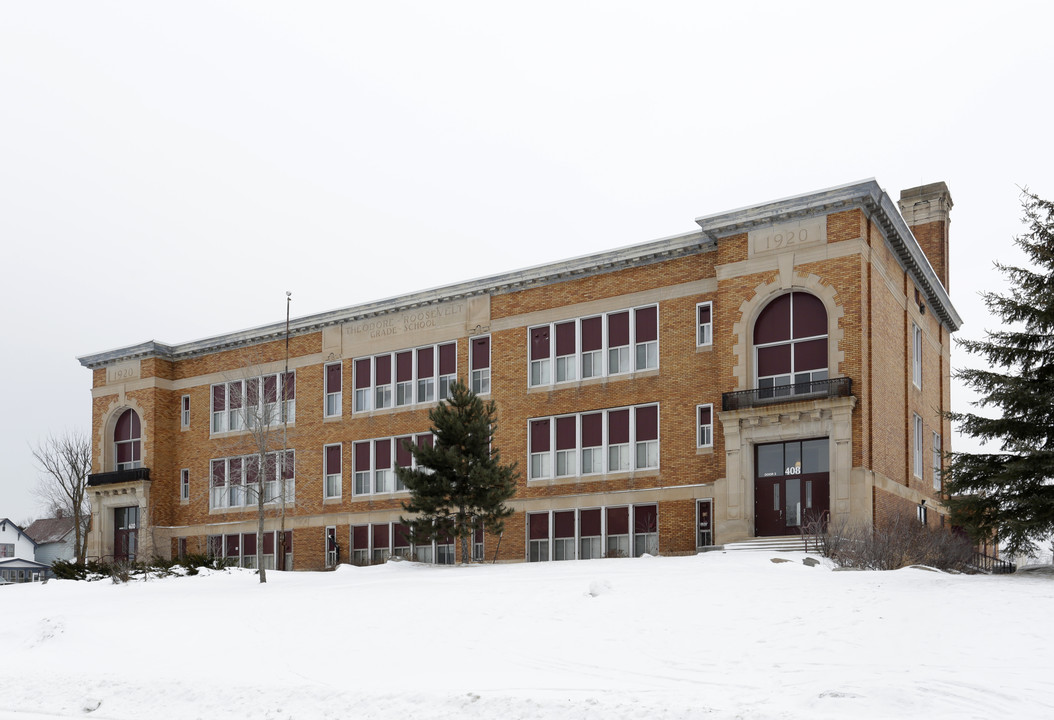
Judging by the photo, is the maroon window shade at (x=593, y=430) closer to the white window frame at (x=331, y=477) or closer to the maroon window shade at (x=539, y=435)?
the maroon window shade at (x=539, y=435)

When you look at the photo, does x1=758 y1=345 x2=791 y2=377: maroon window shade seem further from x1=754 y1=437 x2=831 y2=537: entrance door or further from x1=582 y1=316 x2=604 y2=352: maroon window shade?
x1=582 y1=316 x2=604 y2=352: maroon window shade

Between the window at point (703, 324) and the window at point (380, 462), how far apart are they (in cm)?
1227

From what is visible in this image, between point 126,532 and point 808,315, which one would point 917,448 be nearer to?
point 808,315

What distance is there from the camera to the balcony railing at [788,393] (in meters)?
32.3

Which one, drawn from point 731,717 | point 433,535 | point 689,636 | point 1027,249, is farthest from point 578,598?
point 1027,249

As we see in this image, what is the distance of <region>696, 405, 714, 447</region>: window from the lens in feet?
118

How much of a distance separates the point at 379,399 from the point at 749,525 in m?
18.1

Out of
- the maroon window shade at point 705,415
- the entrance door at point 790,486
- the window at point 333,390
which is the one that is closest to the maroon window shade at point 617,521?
the maroon window shade at point 705,415

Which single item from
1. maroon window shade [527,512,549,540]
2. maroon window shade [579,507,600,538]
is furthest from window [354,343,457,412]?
maroon window shade [579,507,600,538]

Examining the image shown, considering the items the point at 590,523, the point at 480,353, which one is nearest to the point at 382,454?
the point at 480,353

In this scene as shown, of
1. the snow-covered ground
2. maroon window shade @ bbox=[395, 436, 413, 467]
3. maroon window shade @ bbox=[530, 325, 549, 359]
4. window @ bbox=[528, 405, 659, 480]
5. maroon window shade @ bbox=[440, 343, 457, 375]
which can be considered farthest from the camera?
maroon window shade @ bbox=[395, 436, 413, 467]

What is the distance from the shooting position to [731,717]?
1305 cm

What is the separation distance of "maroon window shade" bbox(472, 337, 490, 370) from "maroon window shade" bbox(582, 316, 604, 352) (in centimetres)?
440

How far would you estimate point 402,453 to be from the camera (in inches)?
1725
